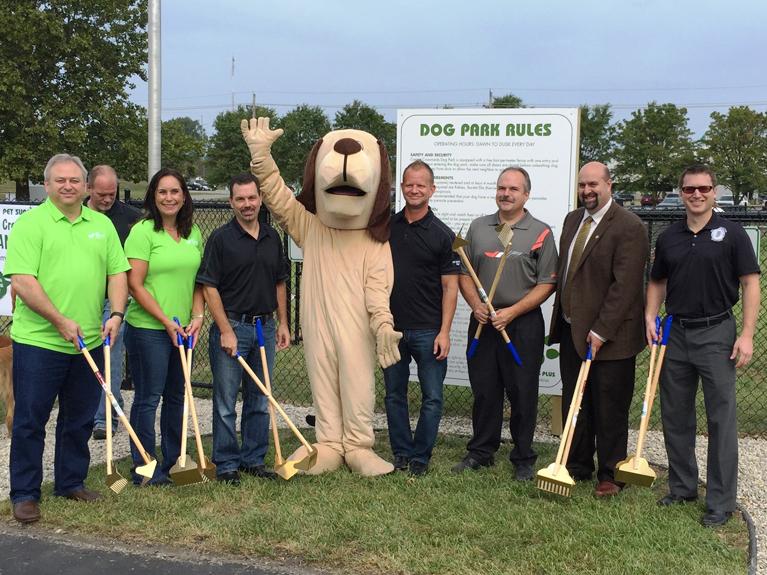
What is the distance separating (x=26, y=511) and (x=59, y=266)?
4.31 ft

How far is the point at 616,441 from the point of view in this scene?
4547mm

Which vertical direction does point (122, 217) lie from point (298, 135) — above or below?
below

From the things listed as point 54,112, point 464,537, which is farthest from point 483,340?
point 54,112

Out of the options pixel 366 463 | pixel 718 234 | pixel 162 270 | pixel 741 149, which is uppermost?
pixel 741 149

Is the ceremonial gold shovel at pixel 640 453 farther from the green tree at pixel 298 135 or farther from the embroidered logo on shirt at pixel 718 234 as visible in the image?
the green tree at pixel 298 135

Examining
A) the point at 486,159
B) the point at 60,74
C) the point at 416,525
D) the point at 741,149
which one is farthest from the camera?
the point at 741,149

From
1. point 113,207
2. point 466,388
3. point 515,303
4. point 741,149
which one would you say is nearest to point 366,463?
point 515,303

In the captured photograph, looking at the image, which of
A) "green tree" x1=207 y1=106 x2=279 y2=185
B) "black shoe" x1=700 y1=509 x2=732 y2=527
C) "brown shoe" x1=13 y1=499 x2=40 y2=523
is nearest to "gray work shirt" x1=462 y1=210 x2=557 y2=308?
"black shoe" x1=700 y1=509 x2=732 y2=527

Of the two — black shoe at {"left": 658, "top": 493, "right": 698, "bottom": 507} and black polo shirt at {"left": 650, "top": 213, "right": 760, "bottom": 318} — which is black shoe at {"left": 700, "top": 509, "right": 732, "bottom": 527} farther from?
black polo shirt at {"left": 650, "top": 213, "right": 760, "bottom": 318}

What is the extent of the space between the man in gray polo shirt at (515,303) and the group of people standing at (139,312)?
124 centimetres

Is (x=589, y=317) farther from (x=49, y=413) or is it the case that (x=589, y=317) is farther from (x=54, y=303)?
(x=49, y=413)

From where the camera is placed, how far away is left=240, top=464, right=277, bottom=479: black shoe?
4.74 metres

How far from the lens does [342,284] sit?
15.3ft

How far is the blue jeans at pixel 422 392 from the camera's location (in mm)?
4762
